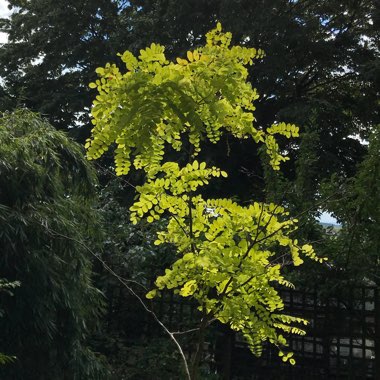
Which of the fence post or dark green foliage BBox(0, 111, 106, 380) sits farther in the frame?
the fence post

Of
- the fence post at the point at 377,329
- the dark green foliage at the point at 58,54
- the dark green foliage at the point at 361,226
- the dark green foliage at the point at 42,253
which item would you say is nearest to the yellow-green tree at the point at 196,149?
the dark green foliage at the point at 42,253

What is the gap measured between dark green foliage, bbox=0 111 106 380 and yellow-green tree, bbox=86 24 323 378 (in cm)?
164

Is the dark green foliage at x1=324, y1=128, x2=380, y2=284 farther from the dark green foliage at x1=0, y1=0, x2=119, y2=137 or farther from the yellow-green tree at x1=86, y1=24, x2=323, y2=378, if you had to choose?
the dark green foliage at x1=0, y1=0, x2=119, y2=137

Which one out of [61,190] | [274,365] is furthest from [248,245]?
[274,365]

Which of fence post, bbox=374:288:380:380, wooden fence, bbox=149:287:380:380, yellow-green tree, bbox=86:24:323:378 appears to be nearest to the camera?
yellow-green tree, bbox=86:24:323:378

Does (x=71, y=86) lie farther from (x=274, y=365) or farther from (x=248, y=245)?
(x=248, y=245)

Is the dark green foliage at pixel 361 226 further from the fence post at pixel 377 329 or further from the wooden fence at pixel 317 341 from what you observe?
the wooden fence at pixel 317 341

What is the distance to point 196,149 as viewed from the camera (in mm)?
2273

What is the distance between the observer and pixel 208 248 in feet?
6.56

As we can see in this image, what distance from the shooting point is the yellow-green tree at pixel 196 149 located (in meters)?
1.80

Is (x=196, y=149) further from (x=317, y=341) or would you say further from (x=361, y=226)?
(x=317, y=341)

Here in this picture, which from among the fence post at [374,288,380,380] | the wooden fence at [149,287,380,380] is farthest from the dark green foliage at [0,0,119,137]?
the fence post at [374,288,380,380]

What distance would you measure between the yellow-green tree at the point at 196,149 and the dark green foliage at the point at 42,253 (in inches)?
64.5

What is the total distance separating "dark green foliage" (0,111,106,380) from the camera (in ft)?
12.2
